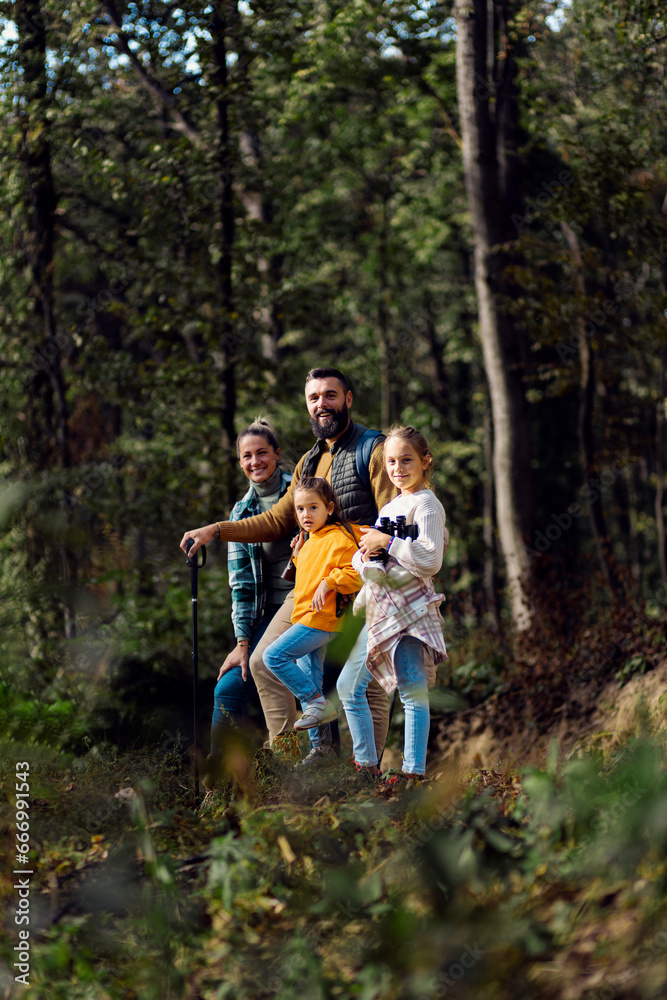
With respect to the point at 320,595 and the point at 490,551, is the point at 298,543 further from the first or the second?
the point at 490,551

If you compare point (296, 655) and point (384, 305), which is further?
point (384, 305)

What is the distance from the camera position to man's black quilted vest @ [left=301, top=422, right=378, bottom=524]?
14.6ft

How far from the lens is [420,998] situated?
7.30 feet

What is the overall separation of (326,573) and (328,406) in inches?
34.5

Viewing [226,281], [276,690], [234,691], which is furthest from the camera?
[226,281]

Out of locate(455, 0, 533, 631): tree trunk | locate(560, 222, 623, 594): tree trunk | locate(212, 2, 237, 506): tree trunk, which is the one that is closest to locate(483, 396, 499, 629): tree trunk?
locate(455, 0, 533, 631): tree trunk

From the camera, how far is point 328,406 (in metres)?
4.45

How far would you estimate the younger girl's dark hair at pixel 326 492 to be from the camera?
169 inches

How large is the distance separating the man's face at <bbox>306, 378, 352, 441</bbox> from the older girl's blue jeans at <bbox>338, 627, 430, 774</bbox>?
109 cm

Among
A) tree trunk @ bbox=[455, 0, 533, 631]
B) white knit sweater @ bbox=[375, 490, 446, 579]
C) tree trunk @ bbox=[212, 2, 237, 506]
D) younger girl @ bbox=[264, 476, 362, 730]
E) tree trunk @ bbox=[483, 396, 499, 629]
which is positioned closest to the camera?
white knit sweater @ bbox=[375, 490, 446, 579]

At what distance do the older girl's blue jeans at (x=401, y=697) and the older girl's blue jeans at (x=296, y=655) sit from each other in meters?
0.22

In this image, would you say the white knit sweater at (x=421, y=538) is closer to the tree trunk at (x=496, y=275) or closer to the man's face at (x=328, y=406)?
the man's face at (x=328, y=406)

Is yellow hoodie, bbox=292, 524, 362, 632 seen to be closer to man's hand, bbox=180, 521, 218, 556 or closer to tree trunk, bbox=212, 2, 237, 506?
man's hand, bbox=180, 521, 218, 556

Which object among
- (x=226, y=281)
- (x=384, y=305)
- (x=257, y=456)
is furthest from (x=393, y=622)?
(x=384, y=305)
